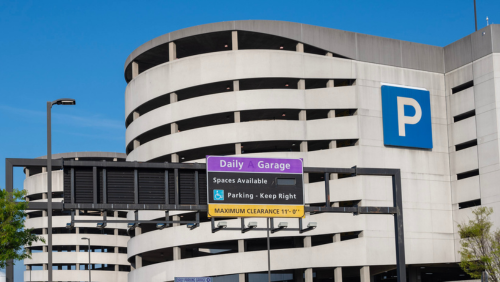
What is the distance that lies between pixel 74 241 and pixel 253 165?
6947cm

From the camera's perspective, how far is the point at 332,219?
51.2 m

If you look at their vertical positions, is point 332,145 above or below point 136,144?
below

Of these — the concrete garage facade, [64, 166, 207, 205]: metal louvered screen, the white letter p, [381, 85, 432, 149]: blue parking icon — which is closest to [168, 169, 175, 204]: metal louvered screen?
[64, 166, 207, 205]: metal louvered screen

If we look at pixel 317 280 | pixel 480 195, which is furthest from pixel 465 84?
pixel 317 280

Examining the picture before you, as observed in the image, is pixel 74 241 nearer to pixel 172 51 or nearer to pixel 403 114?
pixel 172 51

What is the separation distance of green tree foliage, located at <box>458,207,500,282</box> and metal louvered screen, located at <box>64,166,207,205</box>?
27.8 m

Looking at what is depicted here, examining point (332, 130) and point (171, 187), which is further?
point (332, 130)

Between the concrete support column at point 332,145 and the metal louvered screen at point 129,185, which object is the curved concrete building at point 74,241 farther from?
the metal louvered screen at point 129,185

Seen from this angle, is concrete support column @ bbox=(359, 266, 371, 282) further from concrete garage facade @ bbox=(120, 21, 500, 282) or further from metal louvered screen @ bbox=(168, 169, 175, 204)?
metal louvered screen @ bbox=(168, 169, 175, 204)

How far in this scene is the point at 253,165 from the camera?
28.6 m

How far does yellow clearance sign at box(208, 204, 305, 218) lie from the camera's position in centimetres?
2805

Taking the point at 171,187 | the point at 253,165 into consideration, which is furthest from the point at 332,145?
the point at 171,187

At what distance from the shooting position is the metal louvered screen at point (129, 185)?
26.4 metres

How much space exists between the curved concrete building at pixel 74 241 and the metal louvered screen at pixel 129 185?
6393cm
